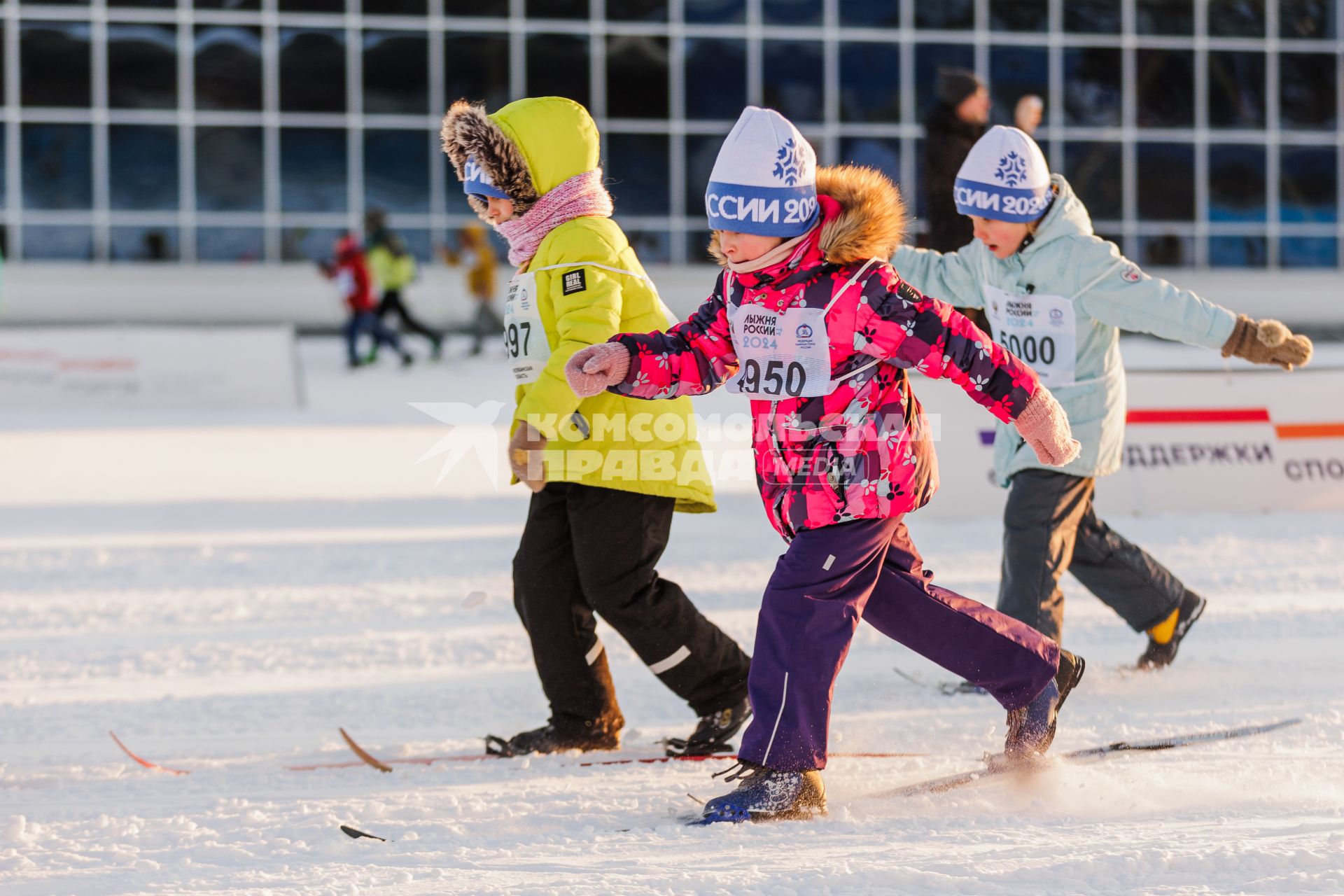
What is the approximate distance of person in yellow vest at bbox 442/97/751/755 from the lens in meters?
3.60

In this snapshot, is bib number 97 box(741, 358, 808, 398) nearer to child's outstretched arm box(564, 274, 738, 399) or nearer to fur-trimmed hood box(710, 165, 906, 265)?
child's outstretched arm box(564, 274, 738, 399)

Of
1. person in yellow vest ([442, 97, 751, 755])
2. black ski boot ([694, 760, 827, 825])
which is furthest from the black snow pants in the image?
black ski boot ([694, 760, 827, 825])

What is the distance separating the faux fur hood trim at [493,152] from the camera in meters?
3.68

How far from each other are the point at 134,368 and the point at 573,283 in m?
10.4

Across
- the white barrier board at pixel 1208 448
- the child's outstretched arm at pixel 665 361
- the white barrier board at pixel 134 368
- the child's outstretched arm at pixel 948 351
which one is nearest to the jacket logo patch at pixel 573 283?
the child's outstretched arm at pixel 665 361

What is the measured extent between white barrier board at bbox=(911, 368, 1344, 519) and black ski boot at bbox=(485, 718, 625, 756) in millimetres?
3978

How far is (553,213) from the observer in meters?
3.71

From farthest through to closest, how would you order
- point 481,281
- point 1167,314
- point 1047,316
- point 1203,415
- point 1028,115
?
point 481,281 < point 1028,115 < point 1203,415 < point 1047,316 < point 1167,314

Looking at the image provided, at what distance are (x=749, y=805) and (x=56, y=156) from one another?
2133cm

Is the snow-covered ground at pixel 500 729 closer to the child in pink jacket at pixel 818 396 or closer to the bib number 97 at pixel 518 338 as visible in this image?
the child in pink jacket at pixel 818 396

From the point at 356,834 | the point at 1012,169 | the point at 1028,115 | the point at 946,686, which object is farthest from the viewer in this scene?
→ the point at 1028,115

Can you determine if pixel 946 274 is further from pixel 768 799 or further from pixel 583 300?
pixel 768 799

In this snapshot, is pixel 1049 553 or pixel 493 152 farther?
pixel 1049 553

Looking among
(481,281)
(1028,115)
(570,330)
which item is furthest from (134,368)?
(570,330)
